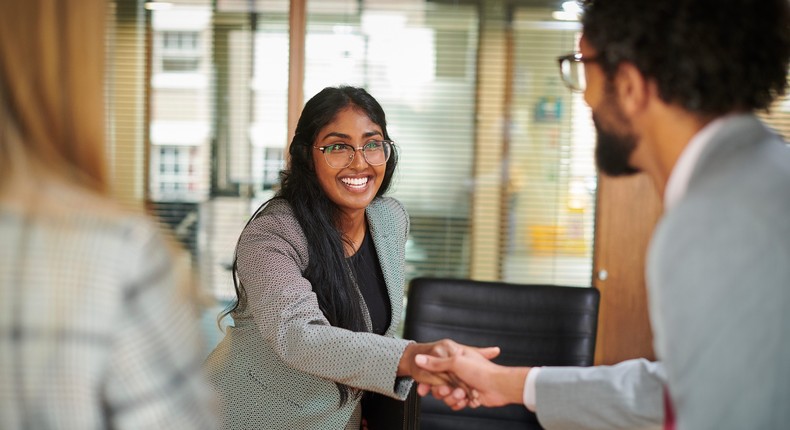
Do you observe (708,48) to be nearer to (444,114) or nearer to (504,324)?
(504,324)

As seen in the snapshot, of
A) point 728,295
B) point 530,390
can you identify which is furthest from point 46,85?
point 530,390

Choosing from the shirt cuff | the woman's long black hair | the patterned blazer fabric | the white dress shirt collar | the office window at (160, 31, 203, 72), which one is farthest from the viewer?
the office window at (160, 31, 203, 72)

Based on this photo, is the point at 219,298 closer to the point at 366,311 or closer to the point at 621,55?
the point at 366,311

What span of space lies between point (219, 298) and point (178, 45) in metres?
1.33

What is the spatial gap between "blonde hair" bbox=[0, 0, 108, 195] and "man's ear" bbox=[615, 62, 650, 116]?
2.69 ft

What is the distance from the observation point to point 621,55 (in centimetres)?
145

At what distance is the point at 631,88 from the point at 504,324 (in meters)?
1.57

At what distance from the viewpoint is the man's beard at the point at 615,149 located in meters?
1.51

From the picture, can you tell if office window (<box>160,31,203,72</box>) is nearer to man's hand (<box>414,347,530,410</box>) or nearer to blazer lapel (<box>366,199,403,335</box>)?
blazer lapel (<box>366,199,403,335</box>)

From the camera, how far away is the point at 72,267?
3.44 feet

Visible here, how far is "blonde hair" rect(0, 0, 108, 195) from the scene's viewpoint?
107cm

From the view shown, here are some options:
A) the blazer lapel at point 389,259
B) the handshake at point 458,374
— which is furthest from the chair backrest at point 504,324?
the handshake at point 458,374

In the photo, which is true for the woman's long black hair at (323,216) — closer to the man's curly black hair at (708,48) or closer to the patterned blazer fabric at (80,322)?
the man's curly black hair at (708,48)

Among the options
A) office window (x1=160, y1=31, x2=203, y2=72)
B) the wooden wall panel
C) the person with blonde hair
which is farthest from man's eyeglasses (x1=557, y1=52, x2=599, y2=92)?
office window (x1=160, y1=31, x2=203, y2=72)
